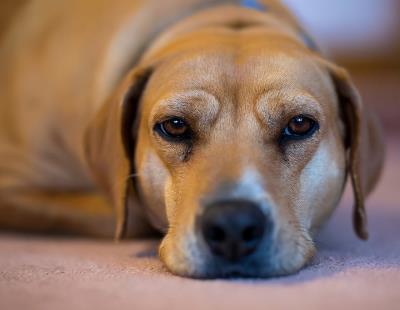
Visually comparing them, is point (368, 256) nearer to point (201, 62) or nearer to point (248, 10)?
point (201, 62)

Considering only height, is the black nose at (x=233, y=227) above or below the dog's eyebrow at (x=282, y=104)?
below

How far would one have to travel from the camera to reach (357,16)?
7223 millimetres

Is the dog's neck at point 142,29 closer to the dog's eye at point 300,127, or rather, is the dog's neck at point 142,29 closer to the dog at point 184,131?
the dog at point 184,131

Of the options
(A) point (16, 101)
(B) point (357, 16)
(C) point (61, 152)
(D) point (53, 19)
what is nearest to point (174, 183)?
(C) point (61, 152)

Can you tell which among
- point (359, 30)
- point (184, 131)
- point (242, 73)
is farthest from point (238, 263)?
point (359, 30)

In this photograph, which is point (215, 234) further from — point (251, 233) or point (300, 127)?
point (300, 127)

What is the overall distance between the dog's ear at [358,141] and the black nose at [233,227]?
0.63m

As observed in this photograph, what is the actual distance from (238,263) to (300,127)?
52 centimetres

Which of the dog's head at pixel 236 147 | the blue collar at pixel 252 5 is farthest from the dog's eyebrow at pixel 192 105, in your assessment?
the blue collar at pixel 252 5

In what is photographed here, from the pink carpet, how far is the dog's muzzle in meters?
0.07

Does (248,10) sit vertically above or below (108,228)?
above

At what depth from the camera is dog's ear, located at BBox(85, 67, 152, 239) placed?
2338 mm

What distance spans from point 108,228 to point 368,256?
3.17ft

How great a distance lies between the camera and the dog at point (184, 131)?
184 cm
